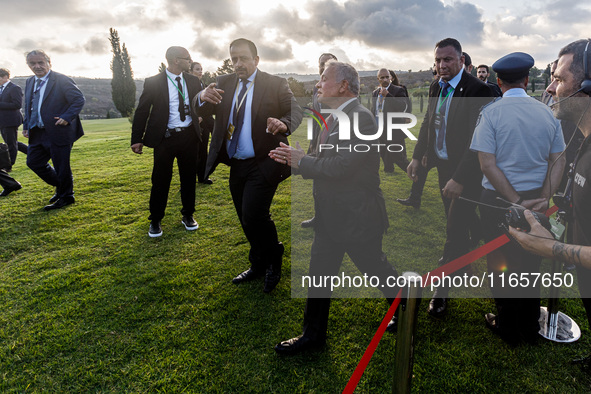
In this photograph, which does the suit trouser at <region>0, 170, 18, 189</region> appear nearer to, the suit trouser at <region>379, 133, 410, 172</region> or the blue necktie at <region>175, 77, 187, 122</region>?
the blue necktie at <region>175, 77, 187, 122</region>

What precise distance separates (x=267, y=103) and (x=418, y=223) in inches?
122

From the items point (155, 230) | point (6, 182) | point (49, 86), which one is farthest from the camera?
point (6, 182)

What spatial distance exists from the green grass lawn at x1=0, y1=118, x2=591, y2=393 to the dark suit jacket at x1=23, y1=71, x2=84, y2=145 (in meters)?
1.61

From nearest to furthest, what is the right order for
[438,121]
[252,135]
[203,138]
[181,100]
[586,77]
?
[586,77] < [252,135] < [438,121] < [181,100] < [203,138]

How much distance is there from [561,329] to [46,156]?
7.37 metres

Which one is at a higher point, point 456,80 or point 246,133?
point 456,80

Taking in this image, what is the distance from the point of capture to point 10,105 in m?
7.00

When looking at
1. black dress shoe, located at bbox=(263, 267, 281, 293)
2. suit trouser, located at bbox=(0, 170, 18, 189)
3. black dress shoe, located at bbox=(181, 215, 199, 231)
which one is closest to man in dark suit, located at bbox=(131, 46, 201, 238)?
black dress shoe, located at bbox=(181, 215, 199, 231)

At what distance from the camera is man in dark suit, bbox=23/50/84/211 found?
5.59 meters

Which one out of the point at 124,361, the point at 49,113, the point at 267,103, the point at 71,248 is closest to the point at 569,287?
the point at 267,103

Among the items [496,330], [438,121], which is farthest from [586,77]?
[496,330]

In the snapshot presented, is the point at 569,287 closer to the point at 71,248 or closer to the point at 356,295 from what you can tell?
the point at 356,295

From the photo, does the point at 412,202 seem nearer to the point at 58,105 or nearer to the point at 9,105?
the point at 58,105

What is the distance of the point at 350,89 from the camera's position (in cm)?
244
